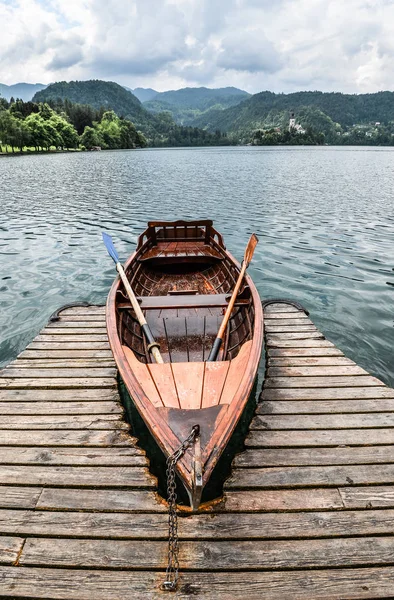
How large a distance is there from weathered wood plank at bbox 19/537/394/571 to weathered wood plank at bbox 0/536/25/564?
59 millimetres

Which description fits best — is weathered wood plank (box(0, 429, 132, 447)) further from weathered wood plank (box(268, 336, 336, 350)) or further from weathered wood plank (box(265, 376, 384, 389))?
weathered wood plank (box(268, 336, 336, 350))

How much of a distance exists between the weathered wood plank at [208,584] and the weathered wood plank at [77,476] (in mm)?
856

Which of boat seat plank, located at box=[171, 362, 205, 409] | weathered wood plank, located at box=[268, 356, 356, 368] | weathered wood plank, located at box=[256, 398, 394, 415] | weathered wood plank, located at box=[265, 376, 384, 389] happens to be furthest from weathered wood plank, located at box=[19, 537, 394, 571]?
weathered wood plank, located at box=[268, 356, 356, 368]

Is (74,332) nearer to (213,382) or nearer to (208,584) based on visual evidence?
(213,382)

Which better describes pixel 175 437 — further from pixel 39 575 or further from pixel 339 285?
pixel 339 285

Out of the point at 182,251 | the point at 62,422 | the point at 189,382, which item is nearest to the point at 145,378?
the point at 189,382

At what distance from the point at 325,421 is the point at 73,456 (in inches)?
132

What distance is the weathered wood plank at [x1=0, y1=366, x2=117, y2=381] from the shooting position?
5883 mm

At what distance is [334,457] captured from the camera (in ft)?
14.0

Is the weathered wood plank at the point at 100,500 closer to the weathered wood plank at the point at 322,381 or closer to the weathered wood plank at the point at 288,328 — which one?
the weathered wood plank at the point at 322,381

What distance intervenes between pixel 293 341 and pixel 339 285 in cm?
556

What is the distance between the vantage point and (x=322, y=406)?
5.15 metres

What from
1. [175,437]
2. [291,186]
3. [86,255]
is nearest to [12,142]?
[291,186]

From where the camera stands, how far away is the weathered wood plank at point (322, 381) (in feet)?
18.5
